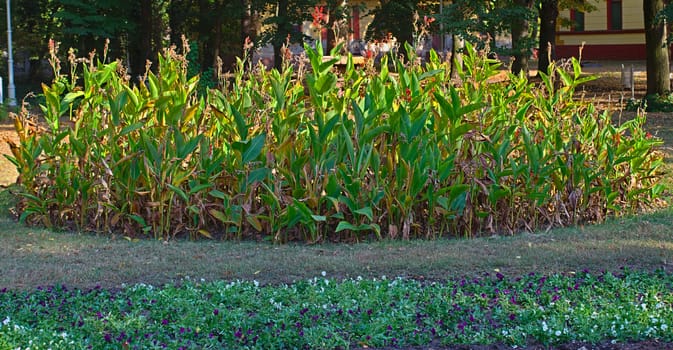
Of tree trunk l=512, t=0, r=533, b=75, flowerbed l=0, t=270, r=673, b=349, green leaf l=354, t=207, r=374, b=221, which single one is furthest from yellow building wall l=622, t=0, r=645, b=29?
flowerbed l=0, t=270, r=673, b=349

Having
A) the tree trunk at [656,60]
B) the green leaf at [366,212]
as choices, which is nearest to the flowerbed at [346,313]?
the green leaf at [366,212]

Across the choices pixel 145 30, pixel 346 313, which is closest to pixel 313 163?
pixel 346 313

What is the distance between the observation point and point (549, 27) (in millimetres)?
21078

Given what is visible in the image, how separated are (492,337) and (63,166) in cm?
457

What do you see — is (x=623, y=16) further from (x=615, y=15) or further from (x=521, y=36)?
(x=521, y=36)

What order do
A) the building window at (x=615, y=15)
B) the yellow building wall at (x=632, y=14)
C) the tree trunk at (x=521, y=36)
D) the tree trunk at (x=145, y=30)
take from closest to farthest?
the tree trunk at (x=521, y=36), the tree trunk at (x=145, y=30), the yellow building wall at (x=632, y=14), the building window at (x=615, y=15)

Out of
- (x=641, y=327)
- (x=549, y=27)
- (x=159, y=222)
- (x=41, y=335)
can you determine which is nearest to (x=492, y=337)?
(x=641, y=327)

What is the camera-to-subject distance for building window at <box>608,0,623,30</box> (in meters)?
39.7

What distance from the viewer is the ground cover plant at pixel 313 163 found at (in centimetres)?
755

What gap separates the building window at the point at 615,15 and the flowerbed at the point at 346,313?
35720 millimetres

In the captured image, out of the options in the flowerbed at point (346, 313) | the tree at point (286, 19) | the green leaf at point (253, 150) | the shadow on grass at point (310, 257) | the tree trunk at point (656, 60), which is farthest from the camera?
the tree at point (286, 19)

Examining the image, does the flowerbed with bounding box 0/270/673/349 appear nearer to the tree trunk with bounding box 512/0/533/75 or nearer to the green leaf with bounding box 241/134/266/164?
the green leaf with bounding box 241/134/266/164

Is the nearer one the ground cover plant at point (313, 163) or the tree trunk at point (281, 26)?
the ground cover plant at point (313, 163)

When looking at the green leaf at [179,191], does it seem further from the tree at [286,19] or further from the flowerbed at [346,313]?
the tree at [286,19]
